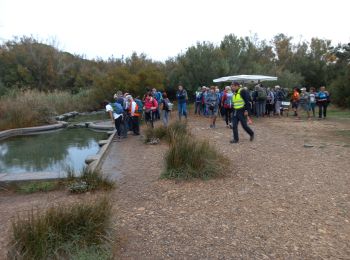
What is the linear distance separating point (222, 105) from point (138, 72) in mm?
11033

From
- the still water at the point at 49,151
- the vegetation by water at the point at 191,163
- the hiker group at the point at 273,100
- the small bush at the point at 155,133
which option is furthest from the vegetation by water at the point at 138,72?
the vegetation by water at the point at 191,163

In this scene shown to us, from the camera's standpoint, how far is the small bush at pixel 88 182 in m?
6.29

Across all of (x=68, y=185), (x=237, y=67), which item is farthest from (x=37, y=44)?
(x=68, y=185)

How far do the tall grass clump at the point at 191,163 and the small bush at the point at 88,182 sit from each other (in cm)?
106

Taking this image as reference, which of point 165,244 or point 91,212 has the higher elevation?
point 91,212

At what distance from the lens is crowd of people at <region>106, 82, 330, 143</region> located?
408 inches

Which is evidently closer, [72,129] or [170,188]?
[170,188]

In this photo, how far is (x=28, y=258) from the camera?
141 inches

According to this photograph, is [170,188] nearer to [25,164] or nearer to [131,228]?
[131,228]

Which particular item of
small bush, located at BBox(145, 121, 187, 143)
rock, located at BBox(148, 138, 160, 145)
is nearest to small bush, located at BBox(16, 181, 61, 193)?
rock, located at BBox(148, 138, 160, 145)

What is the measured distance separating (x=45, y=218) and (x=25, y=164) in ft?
23.1

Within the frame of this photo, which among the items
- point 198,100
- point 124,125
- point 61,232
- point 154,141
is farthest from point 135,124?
point 61,232

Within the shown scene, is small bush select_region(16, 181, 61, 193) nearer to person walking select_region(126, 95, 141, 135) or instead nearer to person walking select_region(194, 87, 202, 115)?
person walking select_region(126, 95, 141, 135)

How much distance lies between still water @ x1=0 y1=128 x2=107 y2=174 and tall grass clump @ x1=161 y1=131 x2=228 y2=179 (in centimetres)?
242
